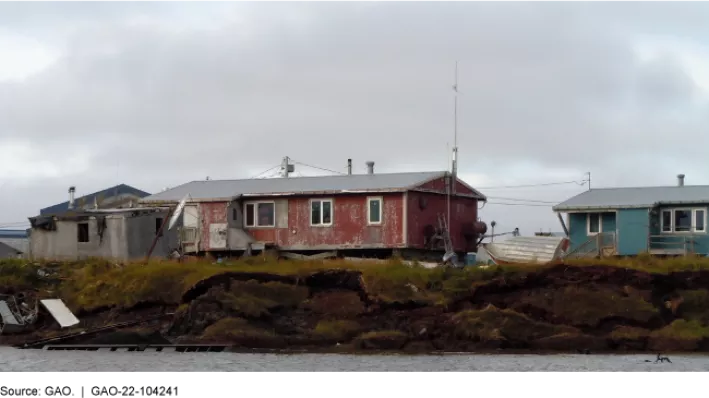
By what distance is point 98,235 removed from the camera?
133ft

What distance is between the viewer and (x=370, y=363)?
24.4 meters

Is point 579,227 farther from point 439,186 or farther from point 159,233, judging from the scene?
point 159,233

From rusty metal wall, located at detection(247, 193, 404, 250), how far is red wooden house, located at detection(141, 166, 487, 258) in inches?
1.6

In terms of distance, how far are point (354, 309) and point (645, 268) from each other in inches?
357

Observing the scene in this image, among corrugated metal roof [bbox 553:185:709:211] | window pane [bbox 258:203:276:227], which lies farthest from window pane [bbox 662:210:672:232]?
window pane [bbox 258:203:276:227]

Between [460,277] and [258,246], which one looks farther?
[258,246]

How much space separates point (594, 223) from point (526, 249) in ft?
12.5

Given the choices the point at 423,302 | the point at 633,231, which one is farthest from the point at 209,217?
the point at 633,231

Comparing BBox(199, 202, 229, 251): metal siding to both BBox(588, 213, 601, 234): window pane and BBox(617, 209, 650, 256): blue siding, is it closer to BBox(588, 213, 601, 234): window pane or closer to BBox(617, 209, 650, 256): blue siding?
BBox(588, 213, 601, 234): window pane

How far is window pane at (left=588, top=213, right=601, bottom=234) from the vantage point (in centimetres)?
4509
